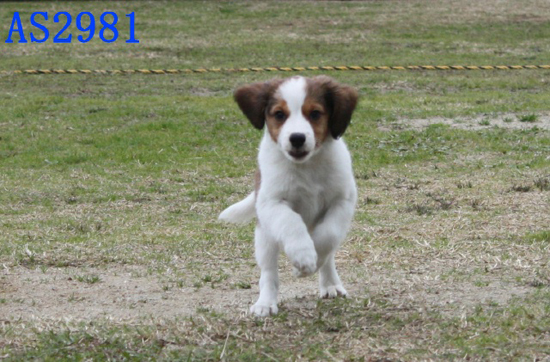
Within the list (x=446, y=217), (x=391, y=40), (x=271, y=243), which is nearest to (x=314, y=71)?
(x=391, y=40)

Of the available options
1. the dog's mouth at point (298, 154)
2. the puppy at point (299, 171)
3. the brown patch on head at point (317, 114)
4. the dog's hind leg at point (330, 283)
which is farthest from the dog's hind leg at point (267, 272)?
the brown patch on head at point (317, 114)

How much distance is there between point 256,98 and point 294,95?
0.34 meters

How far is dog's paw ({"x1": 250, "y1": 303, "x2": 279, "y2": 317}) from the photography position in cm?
562

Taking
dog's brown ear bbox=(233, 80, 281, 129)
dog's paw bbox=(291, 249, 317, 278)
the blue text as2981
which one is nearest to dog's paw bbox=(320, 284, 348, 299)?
dog's paw bbox=(291, 249, 317, 278)

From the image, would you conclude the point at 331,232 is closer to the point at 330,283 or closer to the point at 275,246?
the point at 275,246

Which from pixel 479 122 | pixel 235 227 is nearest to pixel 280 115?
pixel 235 227

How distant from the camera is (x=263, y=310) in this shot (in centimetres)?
564

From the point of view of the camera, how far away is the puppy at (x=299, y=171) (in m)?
5.41

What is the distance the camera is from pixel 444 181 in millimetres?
10492

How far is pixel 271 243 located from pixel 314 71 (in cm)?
1506

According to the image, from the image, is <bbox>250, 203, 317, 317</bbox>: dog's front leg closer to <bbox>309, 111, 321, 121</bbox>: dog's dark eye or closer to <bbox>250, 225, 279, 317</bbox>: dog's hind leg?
<bbox>250, 225, 279, 317</bbox>: dog's hind leg

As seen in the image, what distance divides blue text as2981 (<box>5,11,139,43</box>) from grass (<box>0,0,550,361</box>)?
390 cm

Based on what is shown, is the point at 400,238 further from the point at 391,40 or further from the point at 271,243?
the point at 391,40

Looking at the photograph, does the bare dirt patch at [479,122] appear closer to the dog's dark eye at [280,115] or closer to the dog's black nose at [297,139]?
the dog's dark eye at [280,115]
